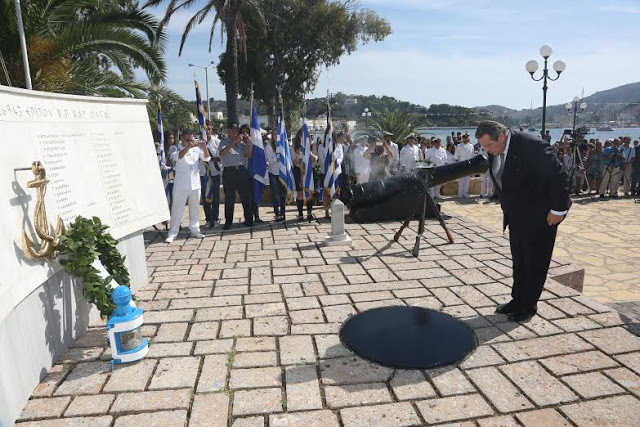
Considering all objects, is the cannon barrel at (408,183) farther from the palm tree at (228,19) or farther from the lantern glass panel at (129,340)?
the palm tree at (228,19)

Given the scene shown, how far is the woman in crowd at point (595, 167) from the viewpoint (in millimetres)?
12094

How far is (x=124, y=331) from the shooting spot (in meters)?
3.19

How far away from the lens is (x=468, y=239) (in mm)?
6707

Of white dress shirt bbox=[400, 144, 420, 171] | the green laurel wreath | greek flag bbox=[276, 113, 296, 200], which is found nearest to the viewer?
the green laurel wreath

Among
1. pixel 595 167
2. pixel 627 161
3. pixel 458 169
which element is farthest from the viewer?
pixel 595 167

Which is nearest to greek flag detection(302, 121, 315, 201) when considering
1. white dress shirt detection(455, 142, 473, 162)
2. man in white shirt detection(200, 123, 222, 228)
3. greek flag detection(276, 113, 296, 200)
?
greek flag detection(276, 113, 296, 200)

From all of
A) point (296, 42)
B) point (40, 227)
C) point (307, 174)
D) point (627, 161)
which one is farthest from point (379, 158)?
point (296, 42)

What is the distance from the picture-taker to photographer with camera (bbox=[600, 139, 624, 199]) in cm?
1174

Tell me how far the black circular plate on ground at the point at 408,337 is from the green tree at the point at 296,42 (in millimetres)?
22896

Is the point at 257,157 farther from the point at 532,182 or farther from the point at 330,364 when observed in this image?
the point at 330,364

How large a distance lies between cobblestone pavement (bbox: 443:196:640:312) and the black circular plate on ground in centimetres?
193

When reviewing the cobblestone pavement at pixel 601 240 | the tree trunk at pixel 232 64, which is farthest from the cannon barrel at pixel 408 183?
the tree trunk at pixel 232 64

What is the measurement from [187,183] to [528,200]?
16.6ft

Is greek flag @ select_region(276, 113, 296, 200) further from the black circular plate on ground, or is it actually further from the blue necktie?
the blue necktie
